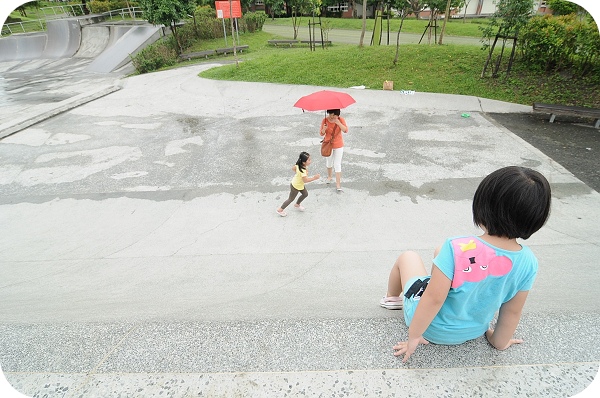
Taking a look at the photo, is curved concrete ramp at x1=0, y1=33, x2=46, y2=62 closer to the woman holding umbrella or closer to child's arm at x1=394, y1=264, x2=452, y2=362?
the woman holding umbrella

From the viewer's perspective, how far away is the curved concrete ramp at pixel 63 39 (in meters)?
25.6

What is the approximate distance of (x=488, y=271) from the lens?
163 centimetres

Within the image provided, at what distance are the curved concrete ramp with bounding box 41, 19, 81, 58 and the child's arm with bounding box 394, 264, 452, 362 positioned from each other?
32.1m

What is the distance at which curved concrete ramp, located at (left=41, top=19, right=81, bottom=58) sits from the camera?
25578 mm

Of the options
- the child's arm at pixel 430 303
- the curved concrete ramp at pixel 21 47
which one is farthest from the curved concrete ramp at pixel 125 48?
the child's arm at pixel 430 303

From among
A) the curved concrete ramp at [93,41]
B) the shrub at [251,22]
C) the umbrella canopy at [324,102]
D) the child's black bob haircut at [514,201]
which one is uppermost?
the shrub at [251,22]

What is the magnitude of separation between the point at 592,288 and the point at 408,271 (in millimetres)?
2251

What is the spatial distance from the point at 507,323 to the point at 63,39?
34921 millimetres

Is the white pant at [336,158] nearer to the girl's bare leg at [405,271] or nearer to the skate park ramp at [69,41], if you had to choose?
the girl's bare leg at [405,271]

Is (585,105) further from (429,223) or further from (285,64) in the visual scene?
(285,64)

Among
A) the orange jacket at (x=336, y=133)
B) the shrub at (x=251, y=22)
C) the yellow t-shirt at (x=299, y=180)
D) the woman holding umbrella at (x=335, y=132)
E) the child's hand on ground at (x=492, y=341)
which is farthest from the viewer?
the shrub at (x=251, y=22)

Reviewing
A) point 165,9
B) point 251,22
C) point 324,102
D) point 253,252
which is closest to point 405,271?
point 253,252

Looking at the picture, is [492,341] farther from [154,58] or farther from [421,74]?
[154,58]

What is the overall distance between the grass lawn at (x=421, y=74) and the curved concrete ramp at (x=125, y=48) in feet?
33.1
